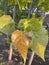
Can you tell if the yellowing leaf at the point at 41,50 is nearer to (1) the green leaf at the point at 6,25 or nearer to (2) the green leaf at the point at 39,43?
(2) the green leaf at the point at 39,43

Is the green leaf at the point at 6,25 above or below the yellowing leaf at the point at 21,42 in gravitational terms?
above

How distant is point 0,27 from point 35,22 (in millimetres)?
131

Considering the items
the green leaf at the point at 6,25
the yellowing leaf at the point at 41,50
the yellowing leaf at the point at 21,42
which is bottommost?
the yellowing leaf at the point at 41,50

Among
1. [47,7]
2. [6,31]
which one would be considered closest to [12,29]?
[6,31]

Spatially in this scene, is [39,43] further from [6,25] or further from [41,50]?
[6,25]

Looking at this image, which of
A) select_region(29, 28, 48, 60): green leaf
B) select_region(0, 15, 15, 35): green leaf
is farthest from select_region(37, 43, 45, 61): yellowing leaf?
select_region(0, 15, 15, 35): green leaf

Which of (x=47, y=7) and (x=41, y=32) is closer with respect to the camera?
(x=41, y=32)

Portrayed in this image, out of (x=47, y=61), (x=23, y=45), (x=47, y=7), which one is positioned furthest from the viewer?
(x=47, y=61)

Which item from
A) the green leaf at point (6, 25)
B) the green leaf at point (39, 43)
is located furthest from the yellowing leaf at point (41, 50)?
the green leaf at point (6, 25)

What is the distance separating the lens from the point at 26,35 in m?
0.63

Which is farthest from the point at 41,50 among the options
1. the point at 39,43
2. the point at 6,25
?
the point at 6,25

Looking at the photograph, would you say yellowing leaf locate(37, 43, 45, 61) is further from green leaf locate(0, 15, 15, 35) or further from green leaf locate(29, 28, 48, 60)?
green leaf locate(0, 15, 15, 35)

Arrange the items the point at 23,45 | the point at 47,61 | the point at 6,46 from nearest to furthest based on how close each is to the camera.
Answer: the point at 23,45 < the point at 47,61 < the point at 6,46

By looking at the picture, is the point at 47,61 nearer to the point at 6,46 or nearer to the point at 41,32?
the point at 6,46
